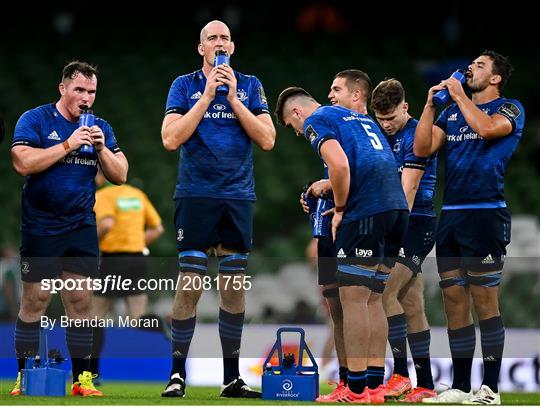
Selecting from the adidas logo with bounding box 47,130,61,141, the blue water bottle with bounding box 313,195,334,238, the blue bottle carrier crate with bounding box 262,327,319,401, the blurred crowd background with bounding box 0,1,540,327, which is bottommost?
the blue bottle carrier crate with bounding box 262,327,319,401

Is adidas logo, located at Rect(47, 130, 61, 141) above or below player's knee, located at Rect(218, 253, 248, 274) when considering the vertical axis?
above

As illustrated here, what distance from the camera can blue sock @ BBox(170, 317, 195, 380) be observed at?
6.52 meters

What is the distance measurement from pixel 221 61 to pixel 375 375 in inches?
80.5

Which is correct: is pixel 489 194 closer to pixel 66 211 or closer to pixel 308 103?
pixel 308 103

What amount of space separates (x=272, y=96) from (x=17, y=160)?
Answer: 9.47 metres

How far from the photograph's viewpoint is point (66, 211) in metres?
6.85

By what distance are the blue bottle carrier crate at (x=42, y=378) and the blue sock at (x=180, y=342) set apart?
2.23ft

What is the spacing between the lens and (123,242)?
31.8ft

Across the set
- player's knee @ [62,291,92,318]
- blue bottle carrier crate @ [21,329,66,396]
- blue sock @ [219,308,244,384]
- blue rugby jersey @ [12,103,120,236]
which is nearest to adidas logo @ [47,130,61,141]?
blue rugby jersey @ [12,103,120,236]

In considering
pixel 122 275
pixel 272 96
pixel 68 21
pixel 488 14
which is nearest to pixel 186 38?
pixel 68 21

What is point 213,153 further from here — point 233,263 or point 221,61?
point 233,263

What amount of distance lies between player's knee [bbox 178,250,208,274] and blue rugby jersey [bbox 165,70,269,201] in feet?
1.13

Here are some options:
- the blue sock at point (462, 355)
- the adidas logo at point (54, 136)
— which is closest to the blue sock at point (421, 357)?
the blue sock at point (462, 355)

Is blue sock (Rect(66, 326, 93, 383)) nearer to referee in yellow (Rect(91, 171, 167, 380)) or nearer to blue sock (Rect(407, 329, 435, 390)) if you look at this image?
blue sock (Rect(407, 329, 435, 390))
